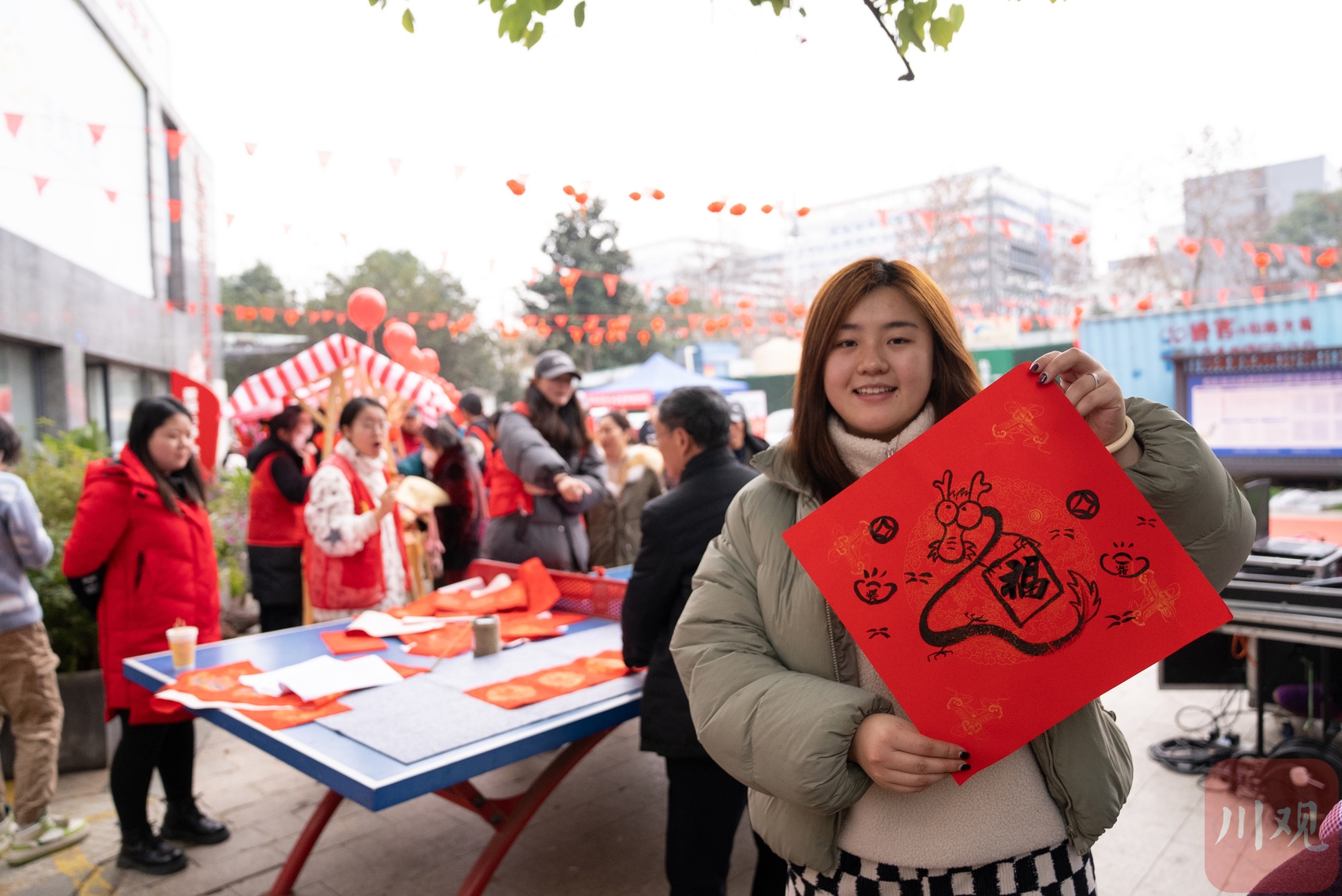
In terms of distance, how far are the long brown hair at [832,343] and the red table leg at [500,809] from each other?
1.36m

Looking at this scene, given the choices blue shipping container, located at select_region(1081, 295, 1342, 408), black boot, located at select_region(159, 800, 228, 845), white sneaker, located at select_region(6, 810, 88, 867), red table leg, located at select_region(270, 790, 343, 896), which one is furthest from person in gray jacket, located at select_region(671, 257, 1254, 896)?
blue shipping container, located at select_region(1081, 295, 1342, 408)

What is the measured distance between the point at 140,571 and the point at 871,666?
9.37ft

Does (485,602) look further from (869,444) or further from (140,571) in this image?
(869,444)

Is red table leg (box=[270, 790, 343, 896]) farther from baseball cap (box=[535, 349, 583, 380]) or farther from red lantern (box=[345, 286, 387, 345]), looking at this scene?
red lantern (box=[345, 286, 387, 345])

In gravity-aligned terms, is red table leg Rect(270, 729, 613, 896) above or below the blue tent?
below

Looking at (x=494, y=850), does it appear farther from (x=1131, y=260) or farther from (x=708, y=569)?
(x=1131, y=260)

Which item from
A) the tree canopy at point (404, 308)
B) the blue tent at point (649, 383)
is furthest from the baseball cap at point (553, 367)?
the tree canopy at point (404, 308)

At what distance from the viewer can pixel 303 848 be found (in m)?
2.95

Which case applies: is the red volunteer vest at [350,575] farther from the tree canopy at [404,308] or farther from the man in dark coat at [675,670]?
the tree canopy at [404,308]

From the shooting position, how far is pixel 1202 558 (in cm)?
119

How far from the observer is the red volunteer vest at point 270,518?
450 cm

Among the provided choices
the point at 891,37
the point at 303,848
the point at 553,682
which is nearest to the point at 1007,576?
the point at 891,37

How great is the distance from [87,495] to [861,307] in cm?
291

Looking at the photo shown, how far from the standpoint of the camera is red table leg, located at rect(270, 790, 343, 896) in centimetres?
294
